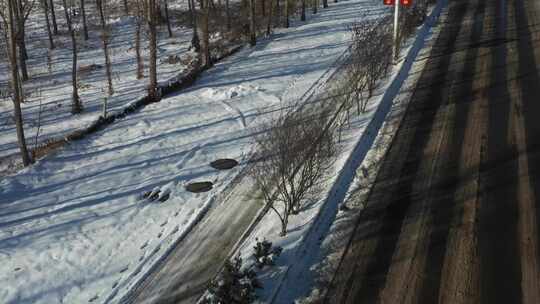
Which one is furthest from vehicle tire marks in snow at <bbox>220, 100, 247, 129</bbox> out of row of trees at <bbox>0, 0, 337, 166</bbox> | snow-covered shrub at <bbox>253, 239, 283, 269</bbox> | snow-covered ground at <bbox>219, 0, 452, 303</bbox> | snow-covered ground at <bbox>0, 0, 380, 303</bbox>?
snow-covered shrub at <bbox>253, 239, 283, 269</bbox>

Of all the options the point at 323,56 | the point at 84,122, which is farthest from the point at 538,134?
the point at 84,122

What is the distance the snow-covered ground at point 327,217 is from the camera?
8.24 meters

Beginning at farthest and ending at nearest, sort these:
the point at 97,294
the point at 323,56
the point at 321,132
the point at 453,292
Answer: the point at 323,56
the point at 321,132
the point at 97,294
the point at 453,292

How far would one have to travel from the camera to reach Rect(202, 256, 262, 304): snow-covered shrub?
7.34 m

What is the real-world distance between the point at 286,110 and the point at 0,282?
1089 cm

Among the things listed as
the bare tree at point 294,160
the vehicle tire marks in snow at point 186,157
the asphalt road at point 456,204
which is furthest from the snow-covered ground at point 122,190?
the asphalt road at point 456,204

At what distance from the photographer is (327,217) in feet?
32.9

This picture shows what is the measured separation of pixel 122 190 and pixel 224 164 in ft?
9.41

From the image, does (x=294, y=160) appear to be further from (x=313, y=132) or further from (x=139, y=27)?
(x=139, y=27)

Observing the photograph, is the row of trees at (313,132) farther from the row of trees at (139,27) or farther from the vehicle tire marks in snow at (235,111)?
the row of trees at (139,27)

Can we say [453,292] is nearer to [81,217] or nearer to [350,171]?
[350,171]

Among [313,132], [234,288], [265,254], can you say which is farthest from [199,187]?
[234,288]

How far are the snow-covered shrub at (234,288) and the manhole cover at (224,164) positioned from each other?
19.1ft

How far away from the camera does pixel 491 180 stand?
11.0m
